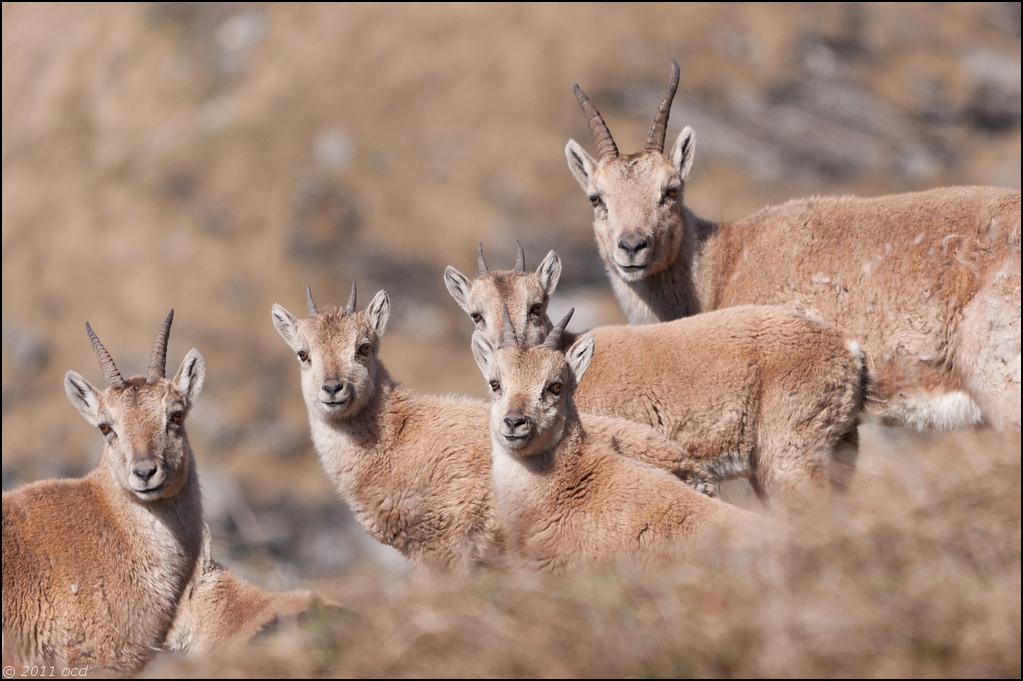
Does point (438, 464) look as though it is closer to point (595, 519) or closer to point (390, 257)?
point (595, 519)

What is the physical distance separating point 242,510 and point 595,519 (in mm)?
2693

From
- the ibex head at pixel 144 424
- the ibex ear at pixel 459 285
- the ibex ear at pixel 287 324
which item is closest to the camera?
the ibex head at pixel 144 424

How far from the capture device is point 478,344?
1065cm

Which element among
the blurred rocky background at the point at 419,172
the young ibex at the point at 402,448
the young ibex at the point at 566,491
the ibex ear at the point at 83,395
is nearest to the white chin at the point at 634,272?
the young ibex at the point at 402,448

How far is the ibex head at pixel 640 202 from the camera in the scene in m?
12.8

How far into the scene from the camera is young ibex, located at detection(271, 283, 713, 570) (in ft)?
34.2

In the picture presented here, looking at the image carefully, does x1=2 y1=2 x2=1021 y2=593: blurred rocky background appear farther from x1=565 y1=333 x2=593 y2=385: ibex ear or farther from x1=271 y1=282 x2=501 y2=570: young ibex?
x1=565 y1=333 x2=593 y2=385: ibex ear

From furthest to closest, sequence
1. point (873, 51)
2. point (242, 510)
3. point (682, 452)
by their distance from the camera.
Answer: point (873, 51) < point (682, 452) < point (242, 510)

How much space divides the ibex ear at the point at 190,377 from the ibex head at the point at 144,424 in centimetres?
1

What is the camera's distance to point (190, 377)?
1170 cm

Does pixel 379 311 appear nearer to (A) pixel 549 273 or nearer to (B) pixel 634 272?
(A) pixel 549 273

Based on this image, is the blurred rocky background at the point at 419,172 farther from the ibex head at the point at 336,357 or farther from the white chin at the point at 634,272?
the ibex head at the point at 336,357

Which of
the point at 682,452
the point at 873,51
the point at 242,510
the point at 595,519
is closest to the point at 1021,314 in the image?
the point at 682,452

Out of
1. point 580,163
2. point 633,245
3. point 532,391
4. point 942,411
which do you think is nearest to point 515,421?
point 532,391
